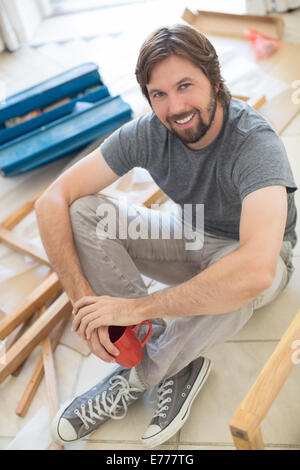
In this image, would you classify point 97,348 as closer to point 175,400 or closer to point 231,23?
point 175,400

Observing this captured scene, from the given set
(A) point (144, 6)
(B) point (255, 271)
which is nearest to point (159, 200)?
(B) point (255, 271)

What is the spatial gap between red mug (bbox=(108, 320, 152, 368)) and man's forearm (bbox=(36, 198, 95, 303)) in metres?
0.15

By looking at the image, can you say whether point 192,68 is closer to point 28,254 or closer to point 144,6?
point 28,254

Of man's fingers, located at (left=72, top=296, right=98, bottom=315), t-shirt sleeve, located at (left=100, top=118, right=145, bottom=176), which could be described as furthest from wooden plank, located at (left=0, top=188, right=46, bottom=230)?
man's fingers, located at (left=72, top=296, right=98, bottom=315)

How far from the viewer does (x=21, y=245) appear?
2.16 meters

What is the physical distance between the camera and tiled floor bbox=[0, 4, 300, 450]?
1.38 m

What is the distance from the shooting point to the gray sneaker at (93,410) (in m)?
1.45

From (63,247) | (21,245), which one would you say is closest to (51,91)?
(21,245)

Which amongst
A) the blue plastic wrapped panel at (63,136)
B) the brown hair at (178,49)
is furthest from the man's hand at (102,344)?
the blue plastic wrapped panel at (63,136)

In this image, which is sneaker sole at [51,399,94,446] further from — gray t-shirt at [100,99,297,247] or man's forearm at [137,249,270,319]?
gray t-shirt at [100,99,297,247]

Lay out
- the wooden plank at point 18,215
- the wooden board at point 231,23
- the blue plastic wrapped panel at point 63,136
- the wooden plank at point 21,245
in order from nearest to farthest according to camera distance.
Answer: the wooden plank at point 21,245 → the wooden plank at point 18,215 → the blue plastic wrapped panel at point 63,136 → the wooden board at point 231,23

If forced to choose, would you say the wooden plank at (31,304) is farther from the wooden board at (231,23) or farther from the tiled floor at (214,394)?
the wooden board at (231,23)

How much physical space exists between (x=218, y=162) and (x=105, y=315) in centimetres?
51

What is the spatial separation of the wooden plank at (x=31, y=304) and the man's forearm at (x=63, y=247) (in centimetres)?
37
